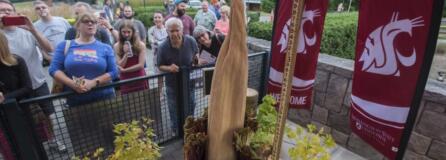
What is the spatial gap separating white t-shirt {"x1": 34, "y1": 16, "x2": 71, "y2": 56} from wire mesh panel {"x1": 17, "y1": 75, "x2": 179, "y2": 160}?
4.99 feet

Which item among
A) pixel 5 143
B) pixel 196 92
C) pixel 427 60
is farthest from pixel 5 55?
pixel 427 60

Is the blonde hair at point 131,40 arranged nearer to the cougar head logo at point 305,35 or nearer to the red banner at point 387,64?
the cougar head logo at point 305,35

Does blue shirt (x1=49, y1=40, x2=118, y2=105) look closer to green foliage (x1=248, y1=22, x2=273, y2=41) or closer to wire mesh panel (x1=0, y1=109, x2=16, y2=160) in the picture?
wire mesh panel (x1=0, y1=109, x2=16, y2=160)

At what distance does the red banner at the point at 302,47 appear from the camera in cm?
186

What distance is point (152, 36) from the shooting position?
16.2 ft

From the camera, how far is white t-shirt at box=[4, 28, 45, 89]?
2719 millimetres

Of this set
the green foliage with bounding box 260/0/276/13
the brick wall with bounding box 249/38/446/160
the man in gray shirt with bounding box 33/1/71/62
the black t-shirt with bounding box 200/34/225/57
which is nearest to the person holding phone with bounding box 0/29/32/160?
the man in gray shirt with bounding box 33/1/71/62

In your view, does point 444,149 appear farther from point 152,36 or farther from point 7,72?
point 152,36

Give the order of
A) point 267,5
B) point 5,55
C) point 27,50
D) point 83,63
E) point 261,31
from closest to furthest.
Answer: point 5,55 → point 83,63 → point 27,50 → point 261,31 → point 267,5

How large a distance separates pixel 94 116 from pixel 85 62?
504mm

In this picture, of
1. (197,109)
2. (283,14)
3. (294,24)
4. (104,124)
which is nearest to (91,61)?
(104,124)

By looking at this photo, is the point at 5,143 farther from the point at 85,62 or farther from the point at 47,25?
the point at 47,25

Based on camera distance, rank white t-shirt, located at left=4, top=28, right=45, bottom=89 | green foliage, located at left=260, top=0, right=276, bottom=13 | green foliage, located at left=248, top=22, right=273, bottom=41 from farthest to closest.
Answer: green foliage, located at left=260, top=0, right=276, bottom=13 → green foliage, located at left=248, top=22, right=273, bottom=41 → white t-shirt, located at left=4, top=28, right=45, bottom=89

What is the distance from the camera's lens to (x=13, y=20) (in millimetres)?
2498
